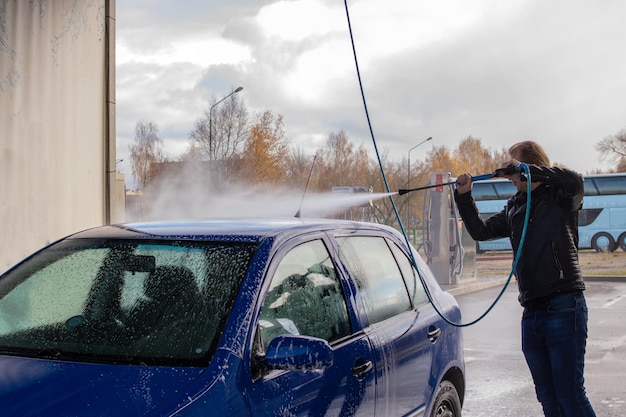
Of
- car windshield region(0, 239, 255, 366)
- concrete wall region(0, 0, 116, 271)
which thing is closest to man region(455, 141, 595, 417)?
car windshield region(0, 239, 255, 366)

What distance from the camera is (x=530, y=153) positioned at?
465 cm

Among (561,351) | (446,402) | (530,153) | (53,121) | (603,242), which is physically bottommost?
(603,242)

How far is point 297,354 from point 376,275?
49.2 inches

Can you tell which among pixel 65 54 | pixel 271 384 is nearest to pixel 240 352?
pixel 271 384

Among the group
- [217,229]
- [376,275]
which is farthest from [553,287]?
[217,229]

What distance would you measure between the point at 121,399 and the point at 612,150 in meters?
89.2

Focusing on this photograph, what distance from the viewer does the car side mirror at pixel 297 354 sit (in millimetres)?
2715

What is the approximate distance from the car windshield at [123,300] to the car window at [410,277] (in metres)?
1.36

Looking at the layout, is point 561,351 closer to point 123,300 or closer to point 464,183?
point 464,183

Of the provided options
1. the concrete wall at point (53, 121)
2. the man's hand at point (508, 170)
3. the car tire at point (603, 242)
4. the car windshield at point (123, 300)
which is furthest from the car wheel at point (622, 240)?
the car windshield at point (123, 300)

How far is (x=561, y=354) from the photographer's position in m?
4.22

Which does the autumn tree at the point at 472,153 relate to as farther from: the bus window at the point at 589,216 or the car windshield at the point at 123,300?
the car windshield at the point at 123,300

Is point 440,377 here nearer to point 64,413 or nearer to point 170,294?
point 170,294

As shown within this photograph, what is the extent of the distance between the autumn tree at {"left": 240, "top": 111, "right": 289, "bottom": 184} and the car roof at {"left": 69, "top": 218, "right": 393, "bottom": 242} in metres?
41.4
